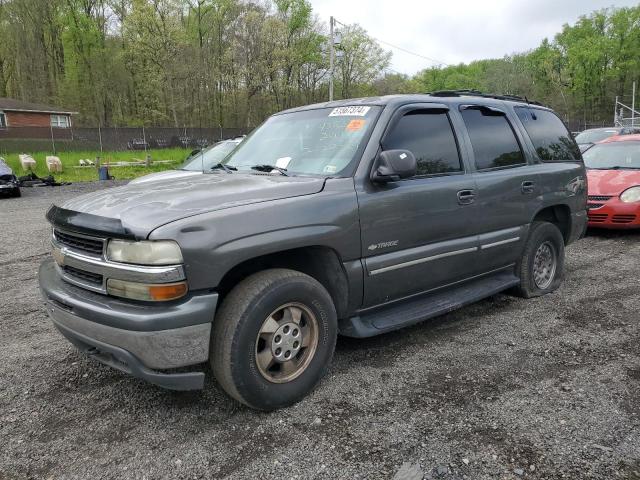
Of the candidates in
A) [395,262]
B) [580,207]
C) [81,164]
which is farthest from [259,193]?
[81,164]

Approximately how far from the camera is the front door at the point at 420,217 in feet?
11.3

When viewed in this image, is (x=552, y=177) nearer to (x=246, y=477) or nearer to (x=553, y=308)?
(x=553, y=308)

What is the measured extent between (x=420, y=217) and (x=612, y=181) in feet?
19.6

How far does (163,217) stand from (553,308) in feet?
12.7

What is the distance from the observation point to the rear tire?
493 cm

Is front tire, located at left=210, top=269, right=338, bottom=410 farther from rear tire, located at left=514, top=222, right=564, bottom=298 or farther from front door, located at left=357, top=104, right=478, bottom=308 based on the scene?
rear tire, located at left=514, top=222, right=564, bottom=298

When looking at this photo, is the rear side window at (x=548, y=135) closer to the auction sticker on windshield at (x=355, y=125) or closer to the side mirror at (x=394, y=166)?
the auction sticker on windshield at (x=355, y=125)

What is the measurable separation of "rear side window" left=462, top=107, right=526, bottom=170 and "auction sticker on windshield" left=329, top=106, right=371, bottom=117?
101 centimetres

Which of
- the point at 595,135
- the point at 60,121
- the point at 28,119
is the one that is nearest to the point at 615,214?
the point at 595,135

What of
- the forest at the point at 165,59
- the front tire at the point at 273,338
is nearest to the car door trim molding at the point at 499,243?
the front tire at the point at 273,338

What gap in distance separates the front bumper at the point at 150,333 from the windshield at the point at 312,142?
1379 millimetres

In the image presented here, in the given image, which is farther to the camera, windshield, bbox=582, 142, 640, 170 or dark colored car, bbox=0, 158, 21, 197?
dark colored car, bbox=0, 158, 21, 197

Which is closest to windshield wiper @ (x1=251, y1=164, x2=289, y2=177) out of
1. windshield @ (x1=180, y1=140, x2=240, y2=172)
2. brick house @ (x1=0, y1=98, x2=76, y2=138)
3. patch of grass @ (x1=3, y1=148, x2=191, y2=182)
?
windshield @ (x1=180, y1=140, x2=240, y2=172)

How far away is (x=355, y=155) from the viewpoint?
350cm
